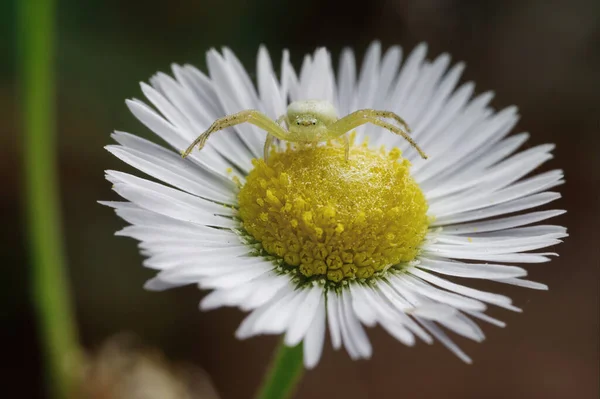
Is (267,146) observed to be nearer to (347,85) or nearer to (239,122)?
(239,122)

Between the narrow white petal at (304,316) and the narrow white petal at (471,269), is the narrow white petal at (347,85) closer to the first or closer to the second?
the narrow white petal at (471,269)

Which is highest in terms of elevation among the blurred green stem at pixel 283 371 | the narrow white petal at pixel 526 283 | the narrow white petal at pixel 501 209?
the narrow white petal at pixel 501 209

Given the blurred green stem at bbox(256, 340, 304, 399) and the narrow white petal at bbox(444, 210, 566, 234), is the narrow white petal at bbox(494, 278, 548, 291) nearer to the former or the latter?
Result: the narrow white petal at bbox(444, 210, 566, 234)

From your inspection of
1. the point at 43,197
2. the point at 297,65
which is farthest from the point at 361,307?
the point at 297,65

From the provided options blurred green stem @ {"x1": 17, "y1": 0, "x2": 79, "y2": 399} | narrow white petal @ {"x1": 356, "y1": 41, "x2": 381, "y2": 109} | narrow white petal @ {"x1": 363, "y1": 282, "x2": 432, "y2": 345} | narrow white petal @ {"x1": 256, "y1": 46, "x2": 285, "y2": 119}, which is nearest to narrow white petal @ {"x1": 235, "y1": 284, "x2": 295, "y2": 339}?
narrow white petal @ {"x1": 363, "y1": 282, "x2": 432, "y2": 345}

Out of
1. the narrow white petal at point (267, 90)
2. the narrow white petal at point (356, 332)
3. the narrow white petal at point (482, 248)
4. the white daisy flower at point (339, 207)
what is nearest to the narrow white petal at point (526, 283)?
the white daisy flower at point (339, 207)

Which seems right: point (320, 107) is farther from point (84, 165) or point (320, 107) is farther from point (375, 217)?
point (84, 165)
